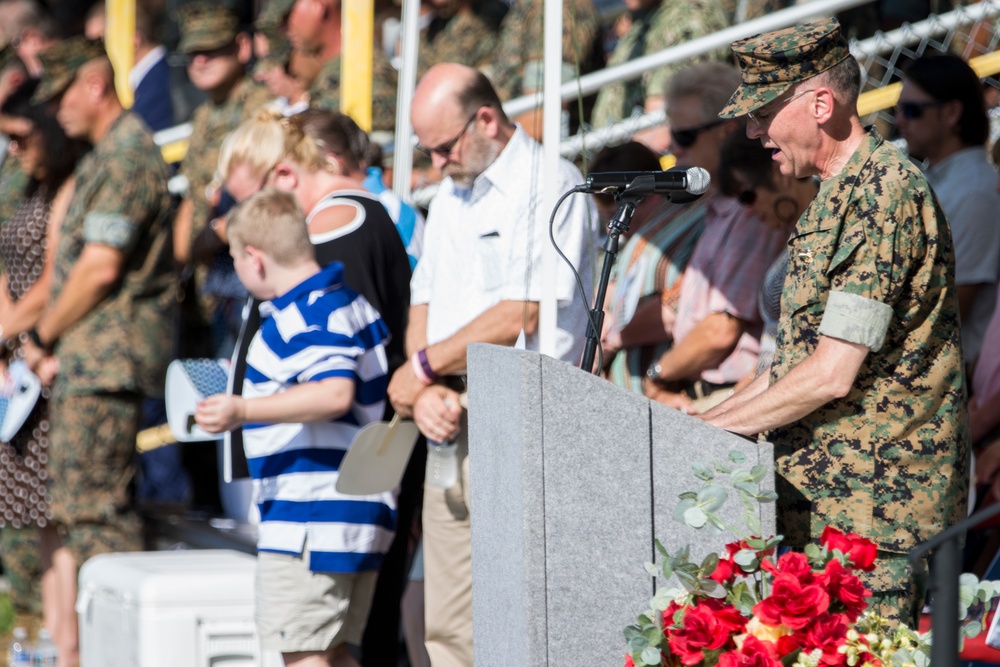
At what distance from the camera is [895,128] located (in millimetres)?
5309

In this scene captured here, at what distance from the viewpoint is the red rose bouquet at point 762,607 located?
251 cm

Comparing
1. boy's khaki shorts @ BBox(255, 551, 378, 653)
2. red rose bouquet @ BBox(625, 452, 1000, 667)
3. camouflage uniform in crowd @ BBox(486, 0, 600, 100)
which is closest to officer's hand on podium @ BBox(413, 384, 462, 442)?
boy's khaki shorts @ BBox(255, 551, 378, 653)

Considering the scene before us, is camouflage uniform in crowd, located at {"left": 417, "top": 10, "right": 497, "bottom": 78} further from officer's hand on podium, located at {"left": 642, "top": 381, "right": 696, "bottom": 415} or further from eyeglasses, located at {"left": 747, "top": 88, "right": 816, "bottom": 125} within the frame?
eyeglasses, located at {"left": 747, "top": 88, "right": 816, "bottom": 125}

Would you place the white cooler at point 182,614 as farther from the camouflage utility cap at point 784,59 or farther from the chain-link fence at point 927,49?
the chain-link fence at point 927,49

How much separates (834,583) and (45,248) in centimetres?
485

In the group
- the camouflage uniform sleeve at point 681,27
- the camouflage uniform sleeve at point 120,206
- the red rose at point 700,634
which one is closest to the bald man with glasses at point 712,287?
the camouflage uniform sleeve at point 681,27

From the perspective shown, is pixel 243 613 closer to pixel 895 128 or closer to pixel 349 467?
pixel 349 467

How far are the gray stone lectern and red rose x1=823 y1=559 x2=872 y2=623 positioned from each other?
29cm

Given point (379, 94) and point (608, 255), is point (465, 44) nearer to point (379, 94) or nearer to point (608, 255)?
A: point (379, 94)

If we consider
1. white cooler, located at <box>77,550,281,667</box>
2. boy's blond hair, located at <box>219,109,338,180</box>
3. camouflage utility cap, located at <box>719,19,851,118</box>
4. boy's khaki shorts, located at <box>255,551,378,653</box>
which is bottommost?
white cooler, located at <box>77,550,281,667</box>

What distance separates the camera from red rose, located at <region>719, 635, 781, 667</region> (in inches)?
98.7

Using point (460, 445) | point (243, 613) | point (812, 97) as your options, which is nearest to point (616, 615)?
point (812, 97)

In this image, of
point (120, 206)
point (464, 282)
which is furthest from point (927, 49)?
point (120, 206)

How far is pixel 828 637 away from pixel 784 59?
119cm
